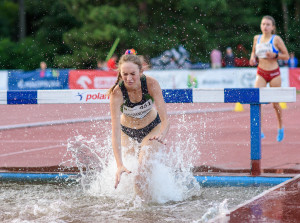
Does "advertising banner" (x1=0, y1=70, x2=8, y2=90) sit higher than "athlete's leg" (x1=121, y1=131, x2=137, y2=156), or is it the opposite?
"advertising banner" (x1=0, y1=70, x2=8, y2=90)

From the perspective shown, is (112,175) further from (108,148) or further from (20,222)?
(20,222)

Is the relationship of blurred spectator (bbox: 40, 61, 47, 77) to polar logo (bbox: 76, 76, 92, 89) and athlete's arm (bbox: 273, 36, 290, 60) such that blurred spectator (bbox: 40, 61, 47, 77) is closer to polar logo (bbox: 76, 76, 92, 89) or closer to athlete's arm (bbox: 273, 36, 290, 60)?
polar logo (bbox: 76, 76, 92, 89)

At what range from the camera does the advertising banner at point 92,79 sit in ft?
82.7

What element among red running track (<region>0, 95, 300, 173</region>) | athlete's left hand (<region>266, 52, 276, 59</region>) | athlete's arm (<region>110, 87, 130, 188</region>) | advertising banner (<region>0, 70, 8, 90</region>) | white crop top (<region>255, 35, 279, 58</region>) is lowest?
red running track (<region>0, 95, 300, 173</region>)

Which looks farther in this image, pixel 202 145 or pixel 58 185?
pixel 202 145

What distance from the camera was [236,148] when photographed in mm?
8922

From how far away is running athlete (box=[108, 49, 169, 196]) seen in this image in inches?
219

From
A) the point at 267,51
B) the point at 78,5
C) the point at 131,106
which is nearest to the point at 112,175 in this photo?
the point at 131,106

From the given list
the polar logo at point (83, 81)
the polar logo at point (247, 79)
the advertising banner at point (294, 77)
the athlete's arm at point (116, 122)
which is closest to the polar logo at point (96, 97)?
the athlete's arm at point (116, 122)

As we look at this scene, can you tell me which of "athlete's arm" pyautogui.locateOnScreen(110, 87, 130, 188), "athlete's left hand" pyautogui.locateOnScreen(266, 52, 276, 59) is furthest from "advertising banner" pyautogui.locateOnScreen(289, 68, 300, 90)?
"athlete's arm" pyautogui.locateOnScreen(110, 87, 130, 188)

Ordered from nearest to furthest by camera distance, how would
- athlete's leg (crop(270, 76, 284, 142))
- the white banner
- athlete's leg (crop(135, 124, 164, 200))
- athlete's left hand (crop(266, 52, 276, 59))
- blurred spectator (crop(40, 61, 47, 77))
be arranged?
athlete's leg (crop(135, 124, 164, 200)) < athlete's leg (crop(270, 76, 284, 142)) < athlete's left hand (crop(266, 52, 276, 59)) < the white banner < blurred spectator (crop(40, 61, 47, 77))

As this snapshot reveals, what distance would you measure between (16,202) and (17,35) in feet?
140

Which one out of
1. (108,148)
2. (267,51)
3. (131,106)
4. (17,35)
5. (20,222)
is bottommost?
(20,222)

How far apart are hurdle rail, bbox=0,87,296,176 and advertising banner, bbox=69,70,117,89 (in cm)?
Result: 1794
